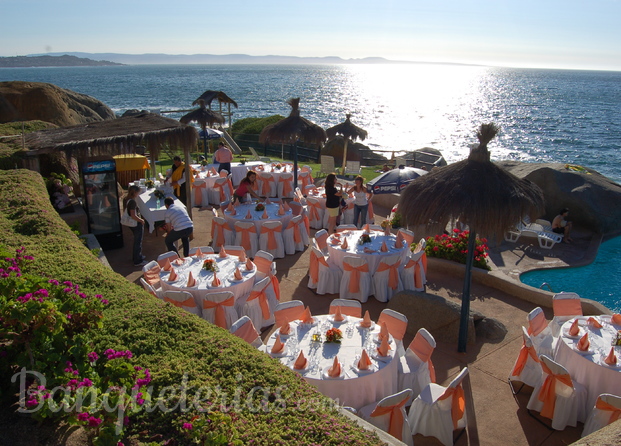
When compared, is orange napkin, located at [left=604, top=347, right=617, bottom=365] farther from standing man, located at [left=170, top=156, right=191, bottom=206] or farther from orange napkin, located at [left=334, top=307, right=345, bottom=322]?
standing man, located at [left=170, top=156, right=191, bottom=206]

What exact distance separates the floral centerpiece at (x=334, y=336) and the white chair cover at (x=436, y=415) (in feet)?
3.67

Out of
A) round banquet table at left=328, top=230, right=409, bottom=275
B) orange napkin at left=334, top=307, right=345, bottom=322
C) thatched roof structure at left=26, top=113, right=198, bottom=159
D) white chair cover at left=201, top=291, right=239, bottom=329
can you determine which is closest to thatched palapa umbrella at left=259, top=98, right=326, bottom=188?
thatched roof structure at left=26, top=113, right=198, bottom=159

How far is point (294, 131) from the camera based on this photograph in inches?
573

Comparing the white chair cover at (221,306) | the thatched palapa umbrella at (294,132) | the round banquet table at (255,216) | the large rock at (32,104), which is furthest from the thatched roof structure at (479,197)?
the large rock at (32,104)

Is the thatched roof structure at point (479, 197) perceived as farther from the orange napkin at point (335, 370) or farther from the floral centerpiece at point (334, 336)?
the orange napkin at point (335, 370)

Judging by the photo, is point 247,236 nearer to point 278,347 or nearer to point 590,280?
point 278,347

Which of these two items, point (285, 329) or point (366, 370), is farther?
point (285, 329)

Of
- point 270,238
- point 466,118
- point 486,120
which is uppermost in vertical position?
point 270,238

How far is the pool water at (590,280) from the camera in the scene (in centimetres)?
1034

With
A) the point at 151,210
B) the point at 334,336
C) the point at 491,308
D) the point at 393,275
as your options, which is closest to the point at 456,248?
the point at 491,308

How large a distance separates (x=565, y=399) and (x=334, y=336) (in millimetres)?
2836

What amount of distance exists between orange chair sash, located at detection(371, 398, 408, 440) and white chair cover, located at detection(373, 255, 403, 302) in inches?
161

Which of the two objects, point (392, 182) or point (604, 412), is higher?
point (392, 182)

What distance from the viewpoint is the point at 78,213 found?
10.4 m
